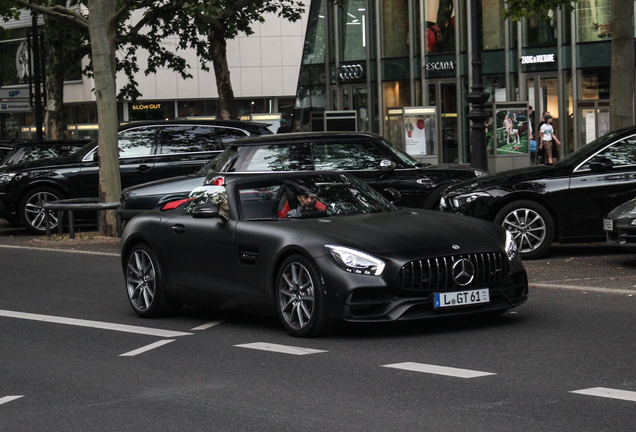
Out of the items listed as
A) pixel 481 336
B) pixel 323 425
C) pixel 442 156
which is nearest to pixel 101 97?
pixel 481 336

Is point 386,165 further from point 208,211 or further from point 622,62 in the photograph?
point 208,211

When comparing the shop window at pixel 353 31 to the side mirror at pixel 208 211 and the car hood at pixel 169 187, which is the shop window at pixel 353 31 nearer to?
the car hood at pixel 169 187

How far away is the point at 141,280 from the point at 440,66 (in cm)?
3379

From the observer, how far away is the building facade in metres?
39.2

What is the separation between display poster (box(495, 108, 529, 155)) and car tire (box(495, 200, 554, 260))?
1536 cm

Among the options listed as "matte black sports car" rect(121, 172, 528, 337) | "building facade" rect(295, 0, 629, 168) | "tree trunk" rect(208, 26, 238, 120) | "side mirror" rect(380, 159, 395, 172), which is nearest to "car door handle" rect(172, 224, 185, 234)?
"matte black sports car" rect(121, 172, 528, 337)

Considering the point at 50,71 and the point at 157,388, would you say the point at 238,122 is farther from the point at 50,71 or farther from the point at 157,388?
the point at 50,71

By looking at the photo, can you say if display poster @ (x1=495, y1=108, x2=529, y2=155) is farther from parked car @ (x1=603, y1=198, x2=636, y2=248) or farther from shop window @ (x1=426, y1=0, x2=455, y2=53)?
parked car @ (x1=603, y1=198, x2=636, y2=248)

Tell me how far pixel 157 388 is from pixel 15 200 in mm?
14274

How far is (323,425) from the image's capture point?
5.55 metres

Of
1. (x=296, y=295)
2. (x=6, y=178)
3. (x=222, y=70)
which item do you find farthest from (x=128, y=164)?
(x=296, y=295)

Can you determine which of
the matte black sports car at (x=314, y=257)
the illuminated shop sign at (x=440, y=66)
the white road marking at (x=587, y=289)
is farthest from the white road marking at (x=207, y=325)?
the illuminated shop sign at (x=440, y=66)

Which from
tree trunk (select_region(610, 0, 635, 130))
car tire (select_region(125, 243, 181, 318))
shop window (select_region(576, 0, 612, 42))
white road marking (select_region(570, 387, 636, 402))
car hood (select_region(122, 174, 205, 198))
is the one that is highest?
shop window (select_region(576, 0, 612, 42))

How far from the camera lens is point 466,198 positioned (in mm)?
13664
